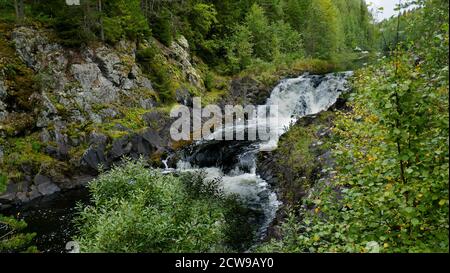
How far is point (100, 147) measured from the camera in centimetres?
2577

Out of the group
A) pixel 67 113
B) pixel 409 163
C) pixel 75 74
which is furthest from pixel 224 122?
pixel 409 163

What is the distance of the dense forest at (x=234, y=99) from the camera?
529cm

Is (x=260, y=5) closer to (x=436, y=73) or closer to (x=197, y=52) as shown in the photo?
(x=197, y=52)

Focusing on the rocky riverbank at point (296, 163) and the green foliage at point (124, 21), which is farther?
the green foliage at point (124, 21)

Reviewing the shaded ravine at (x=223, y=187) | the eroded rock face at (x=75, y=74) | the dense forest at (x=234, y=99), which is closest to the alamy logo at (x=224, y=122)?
the shaded ravine at (x=223, y=187)

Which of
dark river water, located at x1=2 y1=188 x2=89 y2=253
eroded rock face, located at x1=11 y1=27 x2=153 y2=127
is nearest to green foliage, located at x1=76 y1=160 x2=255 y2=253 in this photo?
dark river water, located at x1=2 y1=188 x2=89 y2=253

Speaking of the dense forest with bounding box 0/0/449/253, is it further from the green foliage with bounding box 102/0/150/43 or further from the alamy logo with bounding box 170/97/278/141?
the alamy logo with bounding box 170/97/278/141

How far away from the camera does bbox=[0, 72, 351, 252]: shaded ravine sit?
17.8 metres

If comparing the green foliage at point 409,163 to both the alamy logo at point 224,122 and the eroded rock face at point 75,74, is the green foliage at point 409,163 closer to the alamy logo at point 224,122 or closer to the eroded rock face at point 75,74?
the alamy logo at point 224,122

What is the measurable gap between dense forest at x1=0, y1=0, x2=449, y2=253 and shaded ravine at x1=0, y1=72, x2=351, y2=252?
938 millimetres

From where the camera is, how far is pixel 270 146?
89.4 ft

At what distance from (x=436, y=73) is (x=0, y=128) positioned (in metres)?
26.5

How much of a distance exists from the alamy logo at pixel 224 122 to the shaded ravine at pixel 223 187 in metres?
0.73

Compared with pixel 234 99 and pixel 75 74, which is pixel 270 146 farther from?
pixel 75 74
